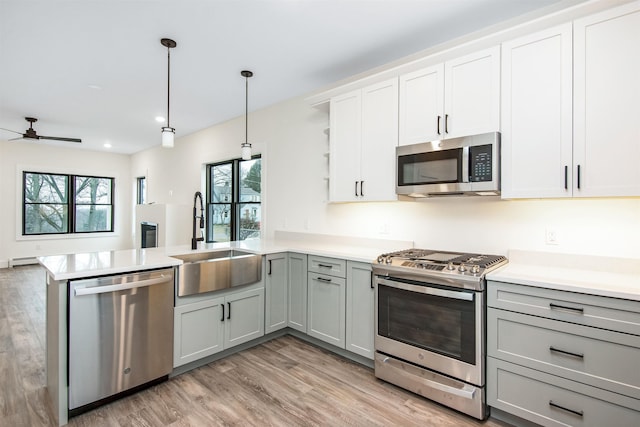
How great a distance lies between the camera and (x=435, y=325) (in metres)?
2.15

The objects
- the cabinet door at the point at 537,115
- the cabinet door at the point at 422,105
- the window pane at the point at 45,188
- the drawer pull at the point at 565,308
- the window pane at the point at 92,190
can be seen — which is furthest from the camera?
the window pane at the point at 92,190

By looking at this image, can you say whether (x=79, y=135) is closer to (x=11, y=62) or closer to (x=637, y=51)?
→ (x=11, y=62)

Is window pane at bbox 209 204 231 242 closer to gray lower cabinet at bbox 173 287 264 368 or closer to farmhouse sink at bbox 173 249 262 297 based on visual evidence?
farmhouse sink at bbox 173 249 262 297

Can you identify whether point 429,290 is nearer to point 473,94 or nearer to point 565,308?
point 565,308

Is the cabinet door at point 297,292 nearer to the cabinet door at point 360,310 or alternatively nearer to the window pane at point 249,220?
the cabinet door at point 360,310

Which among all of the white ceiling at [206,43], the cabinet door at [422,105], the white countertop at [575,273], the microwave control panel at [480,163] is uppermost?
the white ceiling at [206,43]

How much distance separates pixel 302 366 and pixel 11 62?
3.94 metres

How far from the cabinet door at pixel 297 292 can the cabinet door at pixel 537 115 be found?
1832mm

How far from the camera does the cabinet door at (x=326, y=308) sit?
278 cm

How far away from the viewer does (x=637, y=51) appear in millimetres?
1713

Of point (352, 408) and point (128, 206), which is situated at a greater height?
point (128, 206)

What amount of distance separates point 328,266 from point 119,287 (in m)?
1.57

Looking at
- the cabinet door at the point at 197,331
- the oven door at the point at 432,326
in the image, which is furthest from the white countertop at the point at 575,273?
the cabinet door at the point at 197,331

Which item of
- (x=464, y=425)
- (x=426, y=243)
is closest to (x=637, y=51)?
(x=426, y=243)
